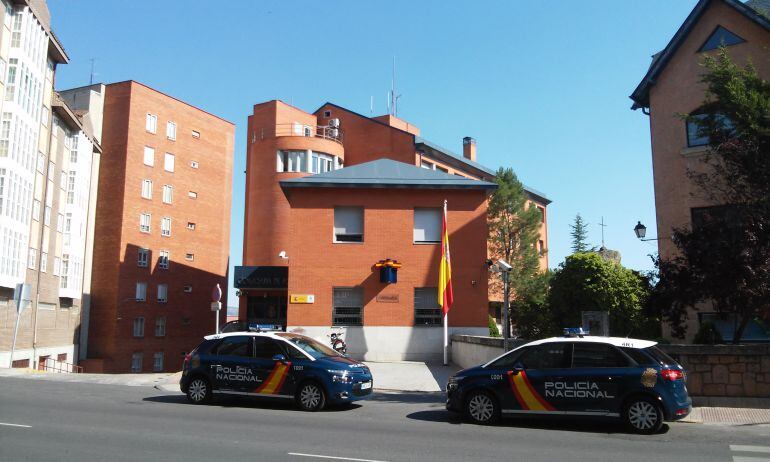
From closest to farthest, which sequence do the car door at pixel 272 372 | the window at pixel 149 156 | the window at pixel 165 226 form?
the car door at pixel 272 372
the window at pixel 149 156
the window at pixel 165 226

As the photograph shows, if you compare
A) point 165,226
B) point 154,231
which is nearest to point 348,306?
point 154,231

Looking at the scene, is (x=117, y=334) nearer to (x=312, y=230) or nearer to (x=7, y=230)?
(x=7, y=230)

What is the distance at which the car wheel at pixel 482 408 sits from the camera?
11.1 metres

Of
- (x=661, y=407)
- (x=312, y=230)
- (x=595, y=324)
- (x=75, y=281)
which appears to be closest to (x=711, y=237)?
(x=595, y=324)

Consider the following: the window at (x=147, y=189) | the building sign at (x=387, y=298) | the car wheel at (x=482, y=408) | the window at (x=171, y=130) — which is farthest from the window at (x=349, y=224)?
the window at (x=171, y=130)

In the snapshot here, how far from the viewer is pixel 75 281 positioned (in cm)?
4169

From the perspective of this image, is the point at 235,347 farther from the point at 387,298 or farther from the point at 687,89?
the point at 687,89

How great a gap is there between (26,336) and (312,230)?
18881 mm

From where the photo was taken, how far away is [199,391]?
1305 centimetres

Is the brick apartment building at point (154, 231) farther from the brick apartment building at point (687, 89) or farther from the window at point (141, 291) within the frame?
the brick apartment building at point (687, 89)

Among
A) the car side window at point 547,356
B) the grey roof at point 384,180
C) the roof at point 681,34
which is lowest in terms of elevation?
the car side window at point 547,356

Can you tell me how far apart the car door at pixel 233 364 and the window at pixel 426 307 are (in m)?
12.6

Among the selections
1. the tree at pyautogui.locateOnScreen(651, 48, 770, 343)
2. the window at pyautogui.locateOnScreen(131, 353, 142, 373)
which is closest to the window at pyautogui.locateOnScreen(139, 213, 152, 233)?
the window at pyautogui.locateOnScreen(131, 353, 142, 373)

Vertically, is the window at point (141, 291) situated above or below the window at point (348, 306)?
above
